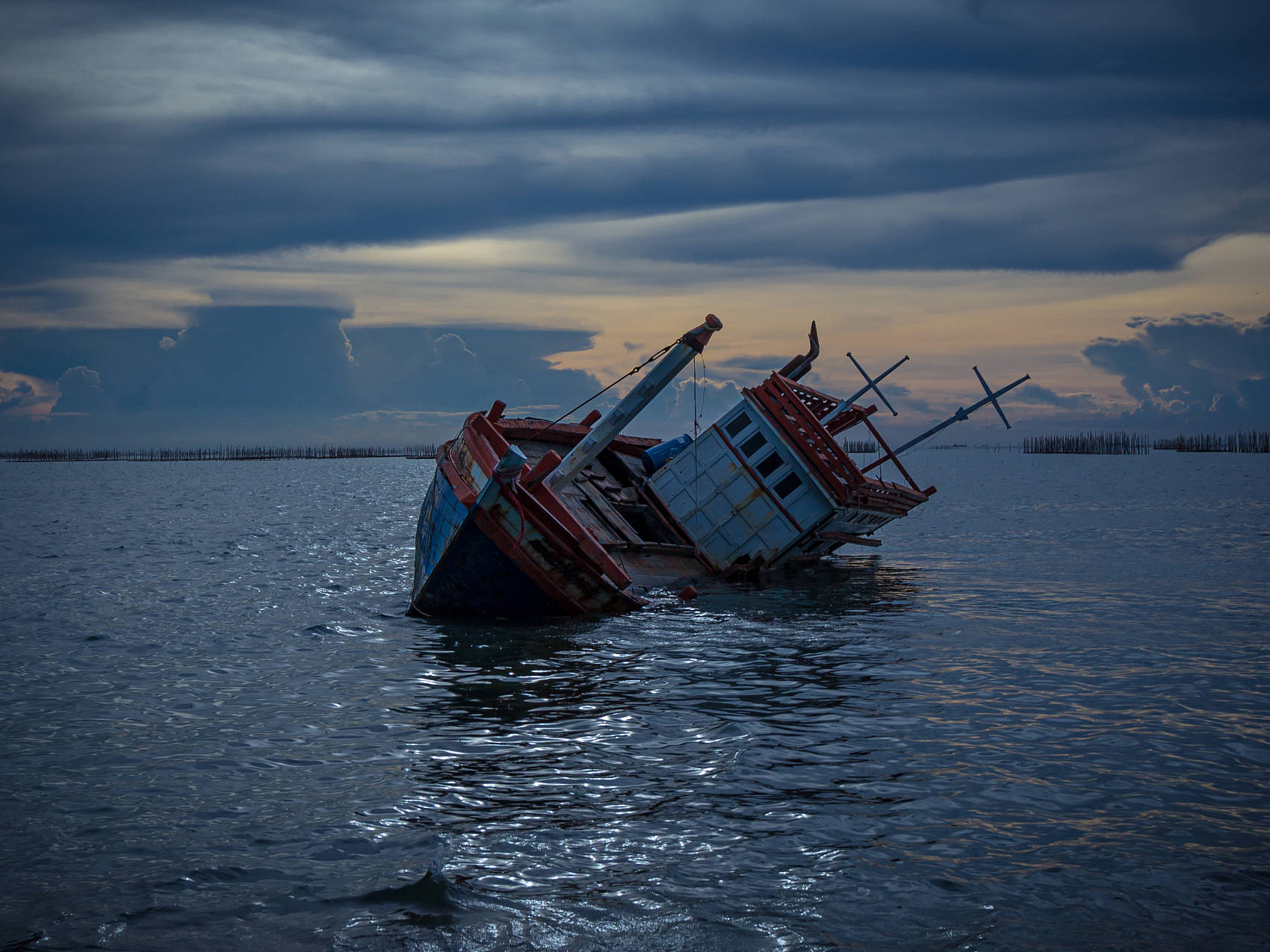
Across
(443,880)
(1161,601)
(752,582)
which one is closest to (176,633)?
(443,880)

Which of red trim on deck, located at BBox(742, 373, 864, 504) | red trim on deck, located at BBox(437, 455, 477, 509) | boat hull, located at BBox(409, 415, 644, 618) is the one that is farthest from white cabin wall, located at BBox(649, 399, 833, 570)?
red trim on deck, located at BBox(437, 455, 477, 509)

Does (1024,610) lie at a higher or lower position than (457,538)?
lower

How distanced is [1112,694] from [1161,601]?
9854 mm

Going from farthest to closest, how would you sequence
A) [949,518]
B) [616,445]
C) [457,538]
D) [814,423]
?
[949,518]
[616,445]
[814,423]
[457,538]

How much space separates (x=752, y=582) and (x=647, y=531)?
3.15 m

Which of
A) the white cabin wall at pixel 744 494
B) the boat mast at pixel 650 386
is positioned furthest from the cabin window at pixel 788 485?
the boat mast at pixel 650 386

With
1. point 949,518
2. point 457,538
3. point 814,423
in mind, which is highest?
point 814,423

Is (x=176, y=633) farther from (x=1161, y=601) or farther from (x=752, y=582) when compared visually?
(x=1161, y=601)

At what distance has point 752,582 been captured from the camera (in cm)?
2491

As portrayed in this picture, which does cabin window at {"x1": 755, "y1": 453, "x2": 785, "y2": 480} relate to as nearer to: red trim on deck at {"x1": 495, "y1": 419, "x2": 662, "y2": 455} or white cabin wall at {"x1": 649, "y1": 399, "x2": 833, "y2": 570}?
white cabin wall at {"x1": 649, "y1": 399, "x2": 833, "y2": 570}

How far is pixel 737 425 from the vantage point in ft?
81.4

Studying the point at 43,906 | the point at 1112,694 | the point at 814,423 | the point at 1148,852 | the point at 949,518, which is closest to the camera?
the point at 43,906

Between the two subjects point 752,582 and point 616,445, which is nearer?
point 752,582

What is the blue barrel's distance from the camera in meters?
26.5
